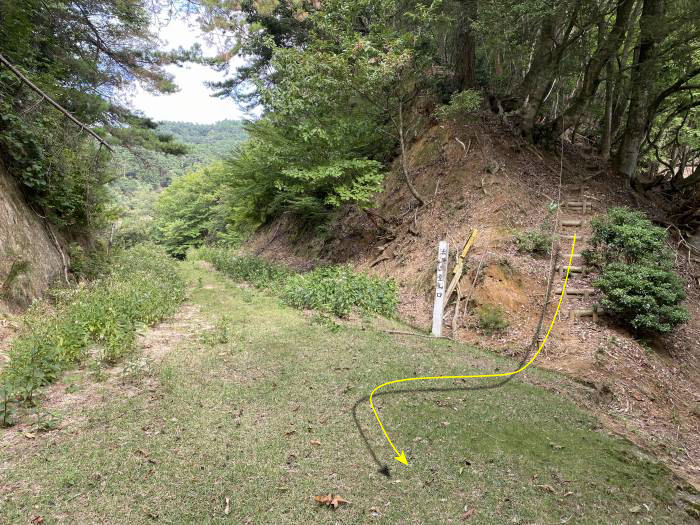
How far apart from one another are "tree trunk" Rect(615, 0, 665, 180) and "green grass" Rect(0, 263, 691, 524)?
346 inches

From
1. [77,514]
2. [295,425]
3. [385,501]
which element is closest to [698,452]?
[385,501]

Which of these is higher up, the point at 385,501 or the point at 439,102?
the point at 439,102

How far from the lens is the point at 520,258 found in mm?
7875

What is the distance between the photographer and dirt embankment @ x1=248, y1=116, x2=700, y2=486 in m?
5.09

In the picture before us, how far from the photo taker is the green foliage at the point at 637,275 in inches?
239

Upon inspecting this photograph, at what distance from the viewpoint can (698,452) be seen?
4109 millimetres

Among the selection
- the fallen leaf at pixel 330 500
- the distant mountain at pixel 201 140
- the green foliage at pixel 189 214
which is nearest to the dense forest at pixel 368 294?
the fallen leaf at pixel 330 500

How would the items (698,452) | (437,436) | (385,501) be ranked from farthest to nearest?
1. (698,452)
2. (437,436)
3. (385,501)

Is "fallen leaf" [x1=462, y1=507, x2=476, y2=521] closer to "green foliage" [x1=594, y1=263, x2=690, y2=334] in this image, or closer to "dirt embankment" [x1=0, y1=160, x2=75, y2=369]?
"green foliage" [x1=594, y1=263, x2=690, y2=334]

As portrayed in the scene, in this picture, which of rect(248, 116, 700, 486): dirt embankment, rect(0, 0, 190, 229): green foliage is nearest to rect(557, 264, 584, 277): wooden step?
rect(248, 116, 700, 486): dirt embankment

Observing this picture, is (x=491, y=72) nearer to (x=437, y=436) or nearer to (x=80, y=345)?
(x=437, y=436)

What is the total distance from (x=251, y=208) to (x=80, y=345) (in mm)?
8860

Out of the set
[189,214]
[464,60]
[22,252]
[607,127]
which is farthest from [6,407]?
[189,214]

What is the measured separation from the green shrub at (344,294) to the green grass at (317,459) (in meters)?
3.04
